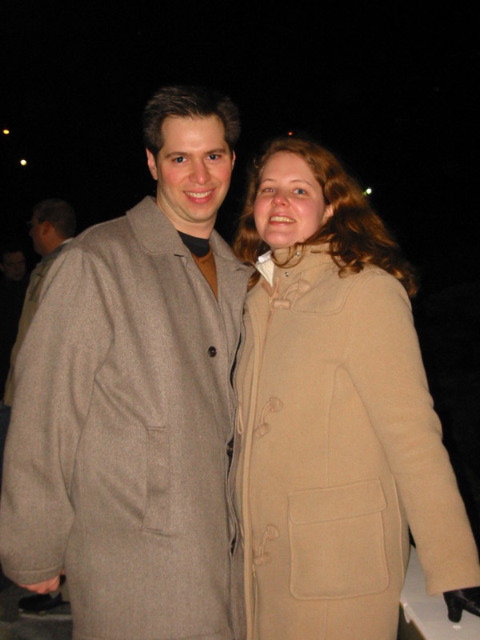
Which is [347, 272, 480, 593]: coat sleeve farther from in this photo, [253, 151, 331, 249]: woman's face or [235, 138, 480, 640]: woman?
[253, 151, 331, 249]: woman's face

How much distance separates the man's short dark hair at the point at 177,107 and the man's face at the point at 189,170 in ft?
0.07

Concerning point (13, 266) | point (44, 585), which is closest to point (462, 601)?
point (44, 585)

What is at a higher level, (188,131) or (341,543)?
(188,131)

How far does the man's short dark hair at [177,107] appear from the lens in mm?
2004

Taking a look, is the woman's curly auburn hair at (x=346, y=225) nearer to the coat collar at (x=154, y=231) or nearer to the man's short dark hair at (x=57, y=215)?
the coat collar at (x=154, y=231)

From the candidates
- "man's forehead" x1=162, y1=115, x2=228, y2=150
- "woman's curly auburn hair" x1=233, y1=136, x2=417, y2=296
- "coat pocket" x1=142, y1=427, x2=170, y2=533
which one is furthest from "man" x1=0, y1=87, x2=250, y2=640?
"woman's curly auburn hair" x1=233, y1=136, x2=417, y2=296

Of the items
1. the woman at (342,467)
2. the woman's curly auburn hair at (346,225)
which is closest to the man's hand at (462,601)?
the woman at (342,467)

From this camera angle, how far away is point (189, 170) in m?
2.03

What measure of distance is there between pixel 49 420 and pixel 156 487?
367mm

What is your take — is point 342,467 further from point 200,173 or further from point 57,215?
point 57,215

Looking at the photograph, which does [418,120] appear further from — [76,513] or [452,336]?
[76,513]

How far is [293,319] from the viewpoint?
1841 mm

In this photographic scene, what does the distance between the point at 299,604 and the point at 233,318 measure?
0.98m

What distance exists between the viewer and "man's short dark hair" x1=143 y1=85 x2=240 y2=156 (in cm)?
200
